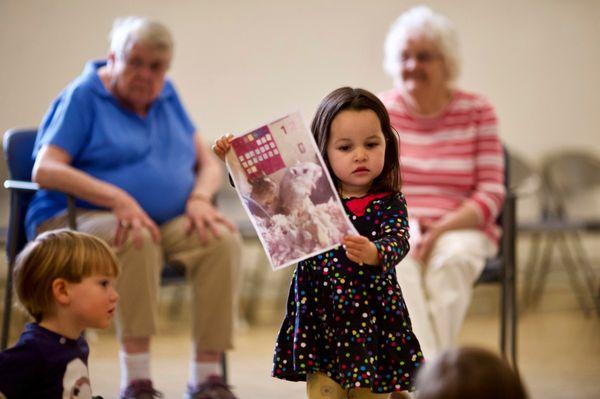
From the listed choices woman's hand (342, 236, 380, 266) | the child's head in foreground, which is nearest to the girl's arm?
woman's hand (342, 236, 380, 266)

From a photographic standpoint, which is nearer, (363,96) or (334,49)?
(363,96)

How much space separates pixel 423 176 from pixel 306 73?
7.45 feet

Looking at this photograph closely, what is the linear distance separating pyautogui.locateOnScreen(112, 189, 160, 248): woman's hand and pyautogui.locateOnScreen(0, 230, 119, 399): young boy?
631 millimetres

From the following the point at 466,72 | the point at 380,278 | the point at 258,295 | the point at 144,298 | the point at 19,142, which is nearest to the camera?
the point at 380,278

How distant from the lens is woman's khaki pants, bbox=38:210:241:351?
2.60 metres

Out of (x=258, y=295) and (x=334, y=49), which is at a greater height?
(x=334, y=49)

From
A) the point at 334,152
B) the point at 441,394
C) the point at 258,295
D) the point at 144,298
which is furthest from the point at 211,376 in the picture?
the point at 258,295

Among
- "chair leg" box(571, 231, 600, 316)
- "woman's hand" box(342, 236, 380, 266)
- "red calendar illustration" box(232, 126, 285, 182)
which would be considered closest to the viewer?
"woman's hand" box(342, 236, 380, 266)

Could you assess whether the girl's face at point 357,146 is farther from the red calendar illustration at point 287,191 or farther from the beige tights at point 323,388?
the beige tights at point 323,388

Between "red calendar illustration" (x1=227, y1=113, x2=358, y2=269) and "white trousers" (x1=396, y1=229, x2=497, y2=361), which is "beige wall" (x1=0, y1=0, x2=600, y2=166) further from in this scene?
"red calendar illustration" (x1=227, y1=113, x2=358, y2=269)

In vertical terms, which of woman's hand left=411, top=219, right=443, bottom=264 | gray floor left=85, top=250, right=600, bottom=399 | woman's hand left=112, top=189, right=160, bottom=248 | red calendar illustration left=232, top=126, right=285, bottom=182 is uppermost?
red calendar illustration left=232, top=126, right=285, bottom=182

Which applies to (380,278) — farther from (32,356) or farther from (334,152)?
(32,356)

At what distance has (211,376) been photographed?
268 cm

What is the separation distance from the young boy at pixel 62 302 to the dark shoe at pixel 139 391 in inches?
24.1
